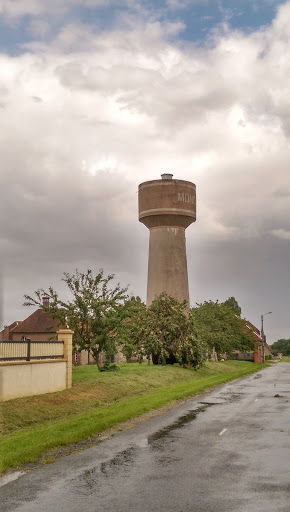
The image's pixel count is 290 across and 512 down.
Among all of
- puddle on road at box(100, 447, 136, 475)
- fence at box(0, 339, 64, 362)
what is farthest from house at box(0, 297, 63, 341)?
puddle on road at box(100, 447, 136, 475)

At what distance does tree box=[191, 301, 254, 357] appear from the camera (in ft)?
232

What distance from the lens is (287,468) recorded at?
38.3 ft

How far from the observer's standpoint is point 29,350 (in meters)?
24.3

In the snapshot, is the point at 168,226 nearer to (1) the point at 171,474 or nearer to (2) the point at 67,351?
(2) the point at 67,351

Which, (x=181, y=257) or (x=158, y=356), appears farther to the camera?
(x=181, y=257)

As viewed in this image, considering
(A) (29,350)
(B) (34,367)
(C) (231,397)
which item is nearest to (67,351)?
(B) (34,367)

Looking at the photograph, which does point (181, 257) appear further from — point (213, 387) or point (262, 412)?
point (262, 412)

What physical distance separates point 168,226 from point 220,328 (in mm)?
17660

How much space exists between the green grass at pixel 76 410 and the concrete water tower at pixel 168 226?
85.2 feet

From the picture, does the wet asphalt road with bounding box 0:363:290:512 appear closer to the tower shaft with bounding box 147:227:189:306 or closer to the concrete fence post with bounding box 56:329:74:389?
the concrete fence post with bounding box 56:329:74:389

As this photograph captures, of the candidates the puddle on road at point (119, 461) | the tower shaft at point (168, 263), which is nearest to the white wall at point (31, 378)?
the puddle on road at point (119, 461)

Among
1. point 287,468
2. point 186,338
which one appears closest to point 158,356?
point 186,338

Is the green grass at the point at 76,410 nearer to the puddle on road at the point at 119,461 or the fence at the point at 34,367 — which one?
the fence at the point at 34,367

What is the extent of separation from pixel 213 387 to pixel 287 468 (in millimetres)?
23533
